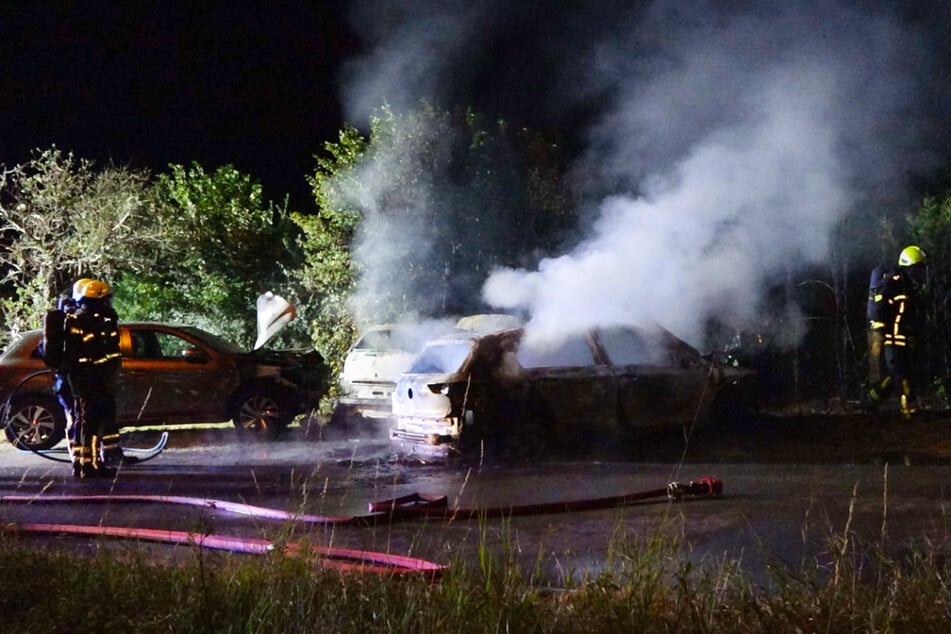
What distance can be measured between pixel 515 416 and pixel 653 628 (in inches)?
222

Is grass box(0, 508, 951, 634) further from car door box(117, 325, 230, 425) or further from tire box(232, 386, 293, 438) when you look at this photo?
tire box(232, 386, 293, 438)

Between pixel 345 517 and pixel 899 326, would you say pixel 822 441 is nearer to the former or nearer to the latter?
pixel 899 326

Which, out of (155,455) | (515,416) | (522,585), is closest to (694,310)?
(515,416)

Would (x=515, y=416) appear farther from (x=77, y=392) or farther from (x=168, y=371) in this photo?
(x=168, y=371)

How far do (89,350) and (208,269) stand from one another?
441 inches

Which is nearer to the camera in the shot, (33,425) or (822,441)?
(822,441)

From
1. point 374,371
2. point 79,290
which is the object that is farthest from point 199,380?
point 79,290

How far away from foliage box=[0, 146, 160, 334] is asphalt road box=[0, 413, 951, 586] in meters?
7.08

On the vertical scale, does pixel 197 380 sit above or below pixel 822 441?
above

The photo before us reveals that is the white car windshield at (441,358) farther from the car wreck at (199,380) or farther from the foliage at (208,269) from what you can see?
the foliage at (208,269)

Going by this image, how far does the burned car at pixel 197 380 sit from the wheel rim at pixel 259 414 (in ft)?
0.04

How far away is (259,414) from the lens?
12016 millimetres

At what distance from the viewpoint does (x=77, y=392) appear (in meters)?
8.73

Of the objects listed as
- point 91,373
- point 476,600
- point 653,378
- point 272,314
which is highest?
point 272,314
